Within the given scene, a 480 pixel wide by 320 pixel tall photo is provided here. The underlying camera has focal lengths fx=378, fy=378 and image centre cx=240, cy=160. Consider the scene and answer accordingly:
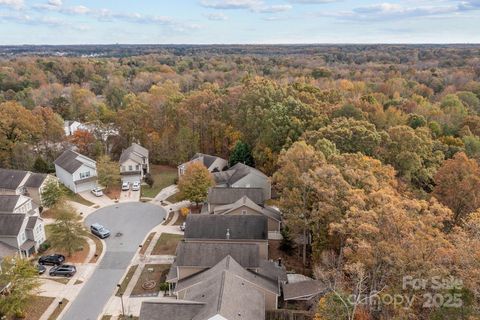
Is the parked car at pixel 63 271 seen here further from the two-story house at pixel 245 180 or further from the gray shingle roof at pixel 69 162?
the two-story house at pixel 245 180

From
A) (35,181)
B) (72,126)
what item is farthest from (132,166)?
(72,126)

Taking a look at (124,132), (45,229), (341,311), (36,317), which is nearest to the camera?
(341,311)

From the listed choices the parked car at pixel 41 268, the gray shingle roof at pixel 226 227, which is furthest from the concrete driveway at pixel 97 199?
the gray shingle roof at pixel 226 227

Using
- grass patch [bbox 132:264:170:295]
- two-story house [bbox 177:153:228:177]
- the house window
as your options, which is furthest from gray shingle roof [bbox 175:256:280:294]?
the house window

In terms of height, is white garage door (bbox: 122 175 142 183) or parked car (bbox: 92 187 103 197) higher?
white garage door (bbox: 122 175 142 183)

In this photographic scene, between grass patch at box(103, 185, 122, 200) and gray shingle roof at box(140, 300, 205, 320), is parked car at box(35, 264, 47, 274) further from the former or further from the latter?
grass patch at box(103, 185, 122, 200)

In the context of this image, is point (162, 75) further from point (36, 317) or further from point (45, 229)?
point (36, 317)

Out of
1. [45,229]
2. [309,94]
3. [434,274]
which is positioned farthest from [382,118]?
[45,229]
